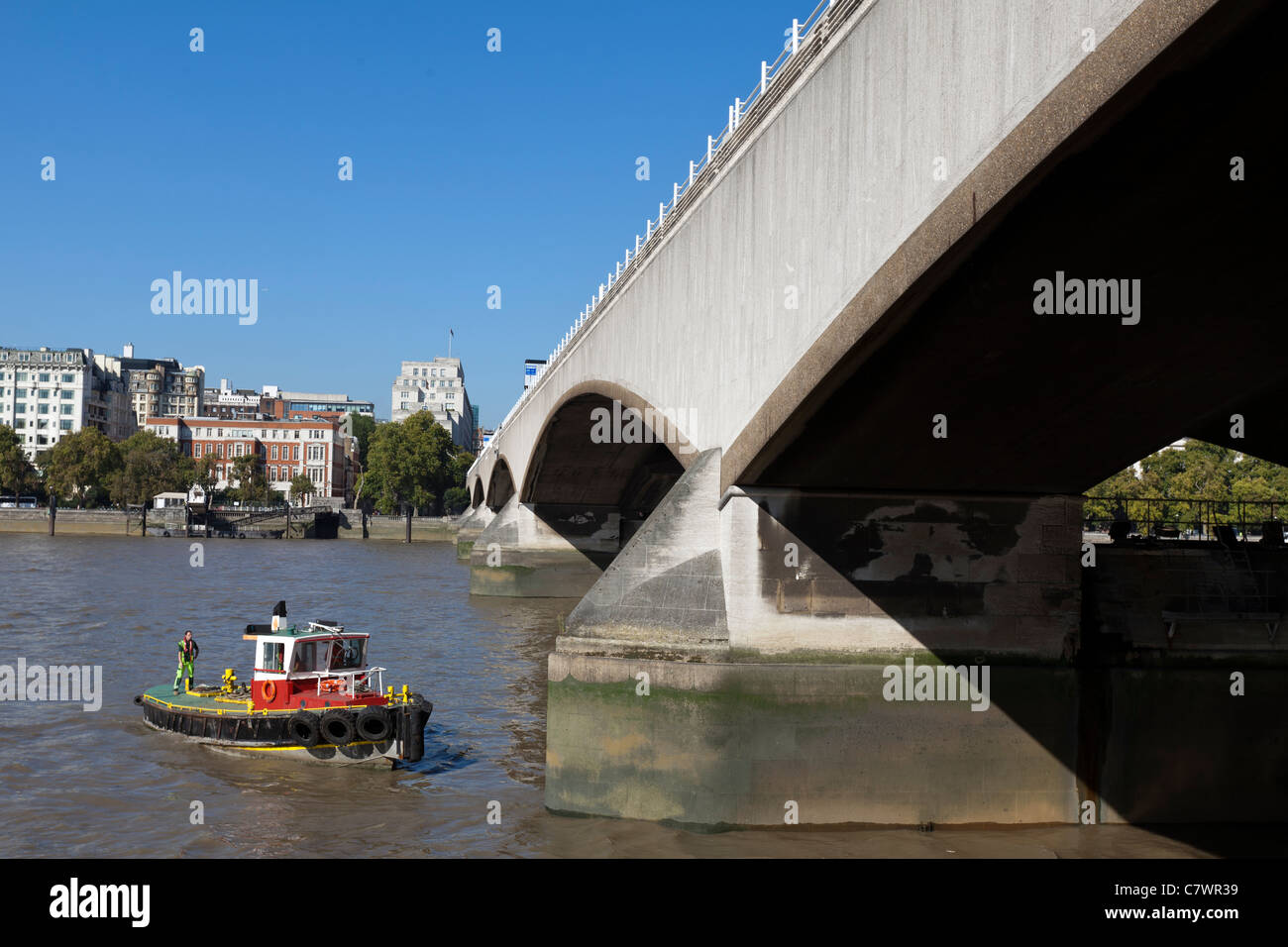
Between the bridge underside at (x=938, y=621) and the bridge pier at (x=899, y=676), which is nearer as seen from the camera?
the bridge underside at (x=938, y=621)

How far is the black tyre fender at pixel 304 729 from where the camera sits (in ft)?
62.6

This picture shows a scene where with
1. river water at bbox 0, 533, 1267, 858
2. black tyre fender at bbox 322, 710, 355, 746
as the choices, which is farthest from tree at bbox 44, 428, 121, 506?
black tyre fender at bbox 322, 710, 355, 746

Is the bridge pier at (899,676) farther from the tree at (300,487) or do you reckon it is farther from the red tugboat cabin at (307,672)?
the tree at (300,487)

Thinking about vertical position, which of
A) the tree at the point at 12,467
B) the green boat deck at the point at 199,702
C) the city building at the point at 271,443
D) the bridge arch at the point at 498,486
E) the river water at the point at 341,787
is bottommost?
the river water at the point at 341,787

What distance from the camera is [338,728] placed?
62.2 ft

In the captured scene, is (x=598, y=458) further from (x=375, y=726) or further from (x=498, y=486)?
(x=498, y=486)

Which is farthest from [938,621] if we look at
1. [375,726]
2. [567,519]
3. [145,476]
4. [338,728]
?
[145,476]

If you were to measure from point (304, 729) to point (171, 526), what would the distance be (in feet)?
297

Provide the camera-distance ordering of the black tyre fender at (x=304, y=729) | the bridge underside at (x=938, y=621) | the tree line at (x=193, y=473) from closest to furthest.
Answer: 1. the bridge underside at (x=938, y=621)
2. the black tyre fender at (x=304, y=729)
3. the tree line at (x=193, y=473)

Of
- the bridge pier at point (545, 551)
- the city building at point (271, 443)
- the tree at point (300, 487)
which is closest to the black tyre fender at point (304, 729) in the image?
the bridge pier at point (545, 551)

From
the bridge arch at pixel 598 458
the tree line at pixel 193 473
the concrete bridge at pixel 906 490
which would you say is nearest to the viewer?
the concrete bridge at pixel 906 490

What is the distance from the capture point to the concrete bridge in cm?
1205

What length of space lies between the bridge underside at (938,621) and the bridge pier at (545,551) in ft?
107

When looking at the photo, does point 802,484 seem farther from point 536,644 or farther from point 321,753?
point 536,644
